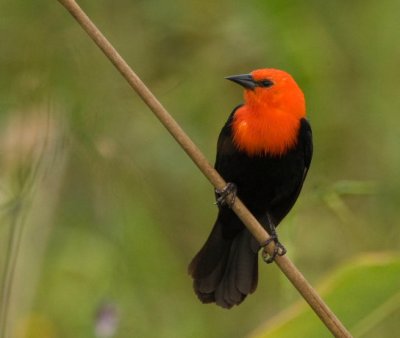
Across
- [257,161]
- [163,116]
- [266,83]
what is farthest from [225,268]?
[163,116]

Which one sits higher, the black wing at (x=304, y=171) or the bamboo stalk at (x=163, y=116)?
the bamboo stalk at (x=163, y=116)

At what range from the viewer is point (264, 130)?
9.53 feet

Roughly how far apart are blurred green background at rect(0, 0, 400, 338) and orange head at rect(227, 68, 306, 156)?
0.08 meters

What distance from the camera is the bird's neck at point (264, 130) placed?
114 inches

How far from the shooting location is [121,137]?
3059mm

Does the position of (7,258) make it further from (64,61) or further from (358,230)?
(358,230)

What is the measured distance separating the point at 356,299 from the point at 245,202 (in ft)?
2.84

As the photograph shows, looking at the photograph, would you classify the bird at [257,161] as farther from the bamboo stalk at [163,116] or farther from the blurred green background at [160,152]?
the bamboo stalk at [163,116]

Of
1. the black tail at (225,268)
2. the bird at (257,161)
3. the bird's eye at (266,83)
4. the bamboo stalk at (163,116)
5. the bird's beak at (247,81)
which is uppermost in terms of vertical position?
the bamboo stalk at (163,116)

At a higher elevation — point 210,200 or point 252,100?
point 252,100

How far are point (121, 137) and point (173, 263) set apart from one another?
402 mm

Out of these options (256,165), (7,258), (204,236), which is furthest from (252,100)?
(7,258)

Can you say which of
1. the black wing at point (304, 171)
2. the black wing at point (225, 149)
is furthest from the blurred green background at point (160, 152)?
the black wing at point (225, 149)

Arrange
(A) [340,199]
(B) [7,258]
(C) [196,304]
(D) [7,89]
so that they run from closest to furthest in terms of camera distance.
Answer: (B) [7,258]
(D) [7,89]
(A) [340,199]
(C) [196,304]
